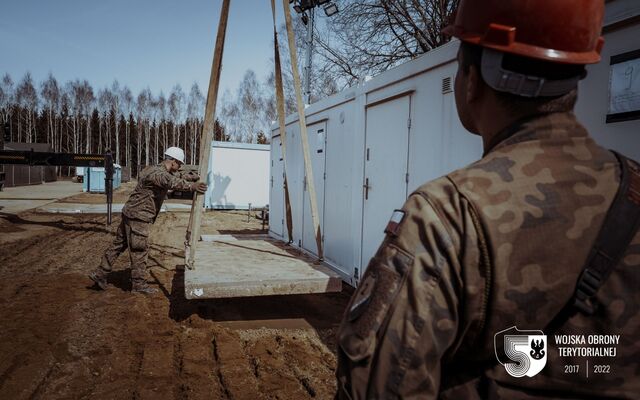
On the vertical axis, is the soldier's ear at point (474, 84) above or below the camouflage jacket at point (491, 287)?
above

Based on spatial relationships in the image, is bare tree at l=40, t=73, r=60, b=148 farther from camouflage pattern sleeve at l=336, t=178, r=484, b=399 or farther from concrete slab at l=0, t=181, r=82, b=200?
camouflage pattern sleeve at l=336, t=178, r=484, b=399

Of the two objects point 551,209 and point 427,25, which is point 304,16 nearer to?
point 427,25

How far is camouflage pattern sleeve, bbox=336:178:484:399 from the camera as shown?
82cm

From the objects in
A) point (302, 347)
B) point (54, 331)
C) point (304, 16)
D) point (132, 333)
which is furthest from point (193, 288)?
point (304, 16)

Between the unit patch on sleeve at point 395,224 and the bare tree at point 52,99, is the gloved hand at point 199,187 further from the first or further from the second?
the bare tree at point 52,99

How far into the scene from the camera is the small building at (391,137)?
2.49 metres

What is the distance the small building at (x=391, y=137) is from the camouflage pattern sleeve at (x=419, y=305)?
2156mm

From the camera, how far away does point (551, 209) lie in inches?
33.5

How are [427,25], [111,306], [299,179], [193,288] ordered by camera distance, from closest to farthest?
[193,288] → [111,306] → [299,179] → [427,25]

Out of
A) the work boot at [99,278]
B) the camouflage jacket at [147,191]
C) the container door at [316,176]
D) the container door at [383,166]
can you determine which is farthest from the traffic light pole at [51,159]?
the container door at [383,166]

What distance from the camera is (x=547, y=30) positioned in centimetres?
92

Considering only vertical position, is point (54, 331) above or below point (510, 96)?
below

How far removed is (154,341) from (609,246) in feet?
14.2

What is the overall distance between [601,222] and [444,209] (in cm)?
32
